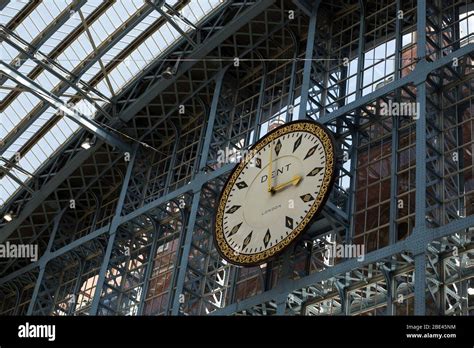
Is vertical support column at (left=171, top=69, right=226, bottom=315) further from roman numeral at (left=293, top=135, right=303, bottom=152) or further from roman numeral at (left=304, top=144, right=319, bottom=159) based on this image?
roman numeral at (left=304, top=144, right=319, bottom=159)

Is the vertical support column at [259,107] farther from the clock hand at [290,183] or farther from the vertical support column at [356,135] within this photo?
the clock hand at [290,183]

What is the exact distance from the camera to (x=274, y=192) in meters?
30.8

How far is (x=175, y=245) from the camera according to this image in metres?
37.3

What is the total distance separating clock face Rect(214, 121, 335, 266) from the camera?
29.5 metres

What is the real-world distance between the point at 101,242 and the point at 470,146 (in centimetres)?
1578

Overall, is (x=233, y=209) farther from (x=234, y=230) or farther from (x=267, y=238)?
(x=267, y=238)

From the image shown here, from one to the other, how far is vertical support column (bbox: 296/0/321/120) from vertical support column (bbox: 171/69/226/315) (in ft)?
12.2

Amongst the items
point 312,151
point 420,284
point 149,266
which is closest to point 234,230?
point 312,151

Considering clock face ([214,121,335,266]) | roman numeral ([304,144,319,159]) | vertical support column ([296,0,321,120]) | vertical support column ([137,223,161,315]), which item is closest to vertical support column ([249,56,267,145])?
vertical support column ([296,0,321,120])

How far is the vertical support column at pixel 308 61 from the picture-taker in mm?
32844

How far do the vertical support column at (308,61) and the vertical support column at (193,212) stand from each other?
371 cm

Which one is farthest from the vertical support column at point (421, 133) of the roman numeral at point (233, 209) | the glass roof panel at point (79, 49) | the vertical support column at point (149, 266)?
the vertical support column at point (149, 266)
